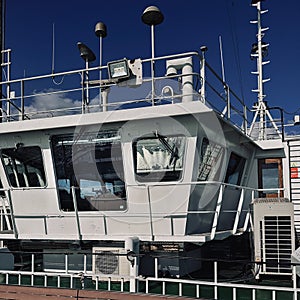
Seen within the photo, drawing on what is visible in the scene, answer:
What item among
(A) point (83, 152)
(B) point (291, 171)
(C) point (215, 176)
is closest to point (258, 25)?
(B) point (291, 171)

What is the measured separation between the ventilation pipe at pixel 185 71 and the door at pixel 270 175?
12.1 ft

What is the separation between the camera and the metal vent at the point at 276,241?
22.0 feet

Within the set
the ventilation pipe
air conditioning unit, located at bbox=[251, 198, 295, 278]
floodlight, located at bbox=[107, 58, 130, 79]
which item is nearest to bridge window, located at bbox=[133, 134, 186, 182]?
the ventilation pipe

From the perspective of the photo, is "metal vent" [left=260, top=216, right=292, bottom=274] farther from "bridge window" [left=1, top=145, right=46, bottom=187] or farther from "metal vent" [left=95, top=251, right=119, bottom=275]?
"bridge window" [left=1, top=145, right=46, bottom=187]

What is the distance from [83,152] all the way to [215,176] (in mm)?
2420

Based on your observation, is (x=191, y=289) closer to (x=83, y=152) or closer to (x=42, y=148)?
(x=83, y=152)

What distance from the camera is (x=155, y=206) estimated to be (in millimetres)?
6844

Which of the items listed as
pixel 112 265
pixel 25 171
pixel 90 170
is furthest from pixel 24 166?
pixel 112 265

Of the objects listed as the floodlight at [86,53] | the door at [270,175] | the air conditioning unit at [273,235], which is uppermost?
the floodlight at [86,53]

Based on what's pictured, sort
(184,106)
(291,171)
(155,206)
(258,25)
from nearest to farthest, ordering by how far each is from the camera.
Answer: (184,106) → (155,206) → (291,171) → (258,25)

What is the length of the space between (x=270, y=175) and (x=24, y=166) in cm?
554

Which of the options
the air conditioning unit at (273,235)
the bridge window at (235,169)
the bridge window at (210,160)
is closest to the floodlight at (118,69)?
the bridge window at (210,160)

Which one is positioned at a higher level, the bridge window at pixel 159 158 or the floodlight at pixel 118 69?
the floodlight at pixel 118 69

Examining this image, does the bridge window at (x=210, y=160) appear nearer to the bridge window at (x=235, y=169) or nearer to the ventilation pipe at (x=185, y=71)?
the bridge window at (x=235, y=169)
